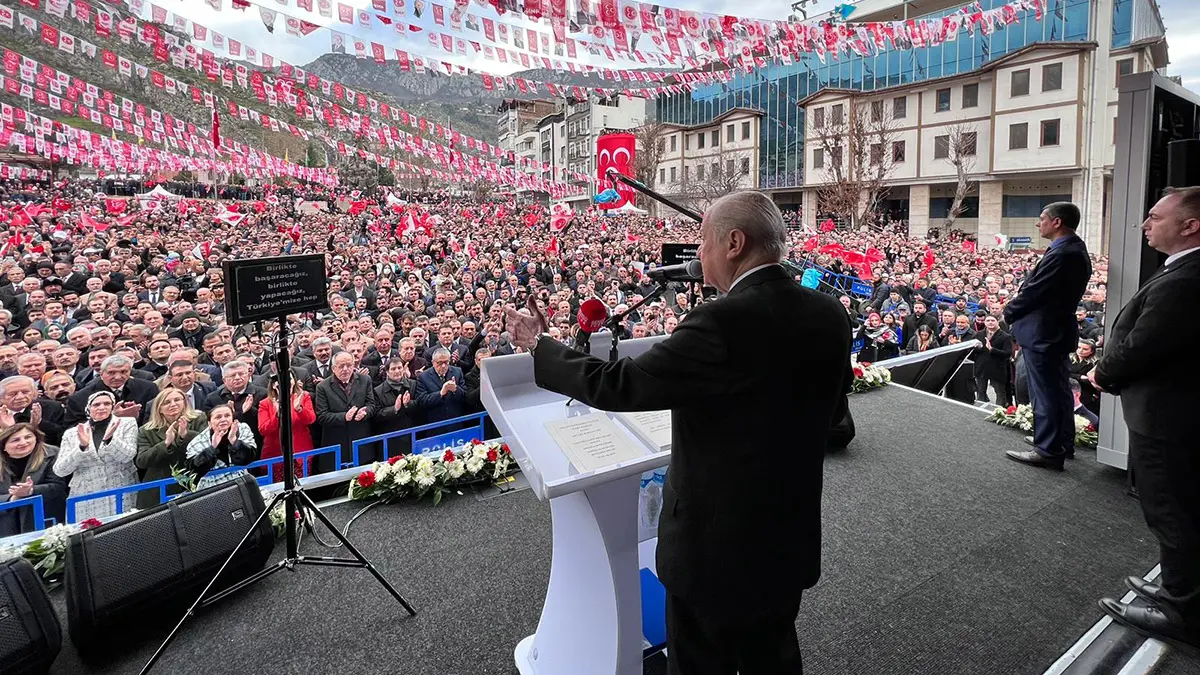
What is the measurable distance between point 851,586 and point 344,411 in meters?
2.89

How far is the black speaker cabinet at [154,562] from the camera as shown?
1830mm

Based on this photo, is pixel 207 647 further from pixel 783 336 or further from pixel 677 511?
pixel 783 336

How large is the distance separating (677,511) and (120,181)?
10.8 metres

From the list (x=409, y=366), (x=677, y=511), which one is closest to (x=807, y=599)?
(x=677, y=511)

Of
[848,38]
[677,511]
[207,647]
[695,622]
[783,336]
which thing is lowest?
[207,647]

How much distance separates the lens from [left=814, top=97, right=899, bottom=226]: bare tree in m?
14.4

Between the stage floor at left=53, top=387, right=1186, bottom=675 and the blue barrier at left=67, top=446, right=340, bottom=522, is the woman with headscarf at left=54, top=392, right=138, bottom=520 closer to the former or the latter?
the blue barrier at left=67, top=446, right=340, bottom=522

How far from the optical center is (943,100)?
16062mm

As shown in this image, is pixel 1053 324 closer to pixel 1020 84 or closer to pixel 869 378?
pixel 869 378

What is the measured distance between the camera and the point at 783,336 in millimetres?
988

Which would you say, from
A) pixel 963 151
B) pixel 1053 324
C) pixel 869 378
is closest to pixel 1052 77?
pixel 963 151

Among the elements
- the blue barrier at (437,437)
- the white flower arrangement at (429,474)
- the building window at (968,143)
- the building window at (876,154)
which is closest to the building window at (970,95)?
the building window at (968,143)

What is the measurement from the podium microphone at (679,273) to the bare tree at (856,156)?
1313cm

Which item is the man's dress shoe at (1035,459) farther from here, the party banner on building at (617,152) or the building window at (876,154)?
the building window at (876,154)
